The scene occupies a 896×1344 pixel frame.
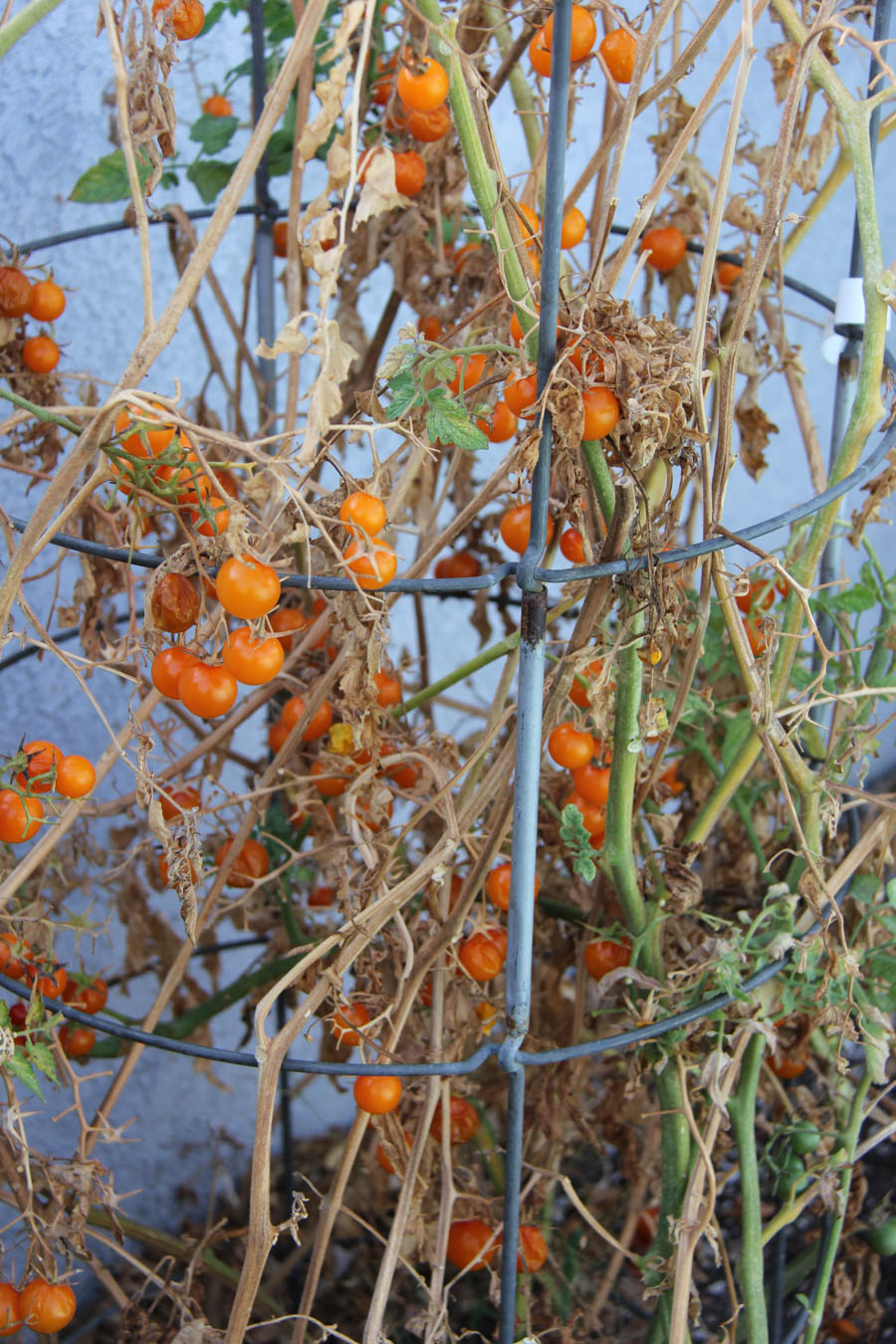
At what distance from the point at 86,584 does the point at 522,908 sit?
41 centimetres

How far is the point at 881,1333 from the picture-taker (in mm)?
1262

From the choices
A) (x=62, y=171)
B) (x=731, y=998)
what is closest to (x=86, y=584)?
(x=731, y=998)

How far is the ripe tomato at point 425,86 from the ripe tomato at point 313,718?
0.43 metres

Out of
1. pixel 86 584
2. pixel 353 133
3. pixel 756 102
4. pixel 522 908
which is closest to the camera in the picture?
pixel 353 133

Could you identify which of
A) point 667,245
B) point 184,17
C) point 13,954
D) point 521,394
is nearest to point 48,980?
point 13,954

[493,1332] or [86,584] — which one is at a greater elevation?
[86,584]

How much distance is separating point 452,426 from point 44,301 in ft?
1.64

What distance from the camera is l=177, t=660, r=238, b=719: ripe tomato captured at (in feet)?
2.04

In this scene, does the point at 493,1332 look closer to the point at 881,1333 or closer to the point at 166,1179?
the point at 881,1333

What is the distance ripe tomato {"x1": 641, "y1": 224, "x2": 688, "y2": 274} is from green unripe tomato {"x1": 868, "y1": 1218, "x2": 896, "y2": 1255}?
0.93m

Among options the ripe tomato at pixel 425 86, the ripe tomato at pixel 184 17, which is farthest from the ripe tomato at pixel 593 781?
the ripe tomato at pixel 184 17

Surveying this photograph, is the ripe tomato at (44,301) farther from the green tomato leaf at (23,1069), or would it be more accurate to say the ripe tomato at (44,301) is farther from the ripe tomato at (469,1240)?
the ripe tomato at (469,1240)

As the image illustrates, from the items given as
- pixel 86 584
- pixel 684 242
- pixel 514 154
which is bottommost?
pixel 86 584

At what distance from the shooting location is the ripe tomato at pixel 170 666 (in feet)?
2.10
